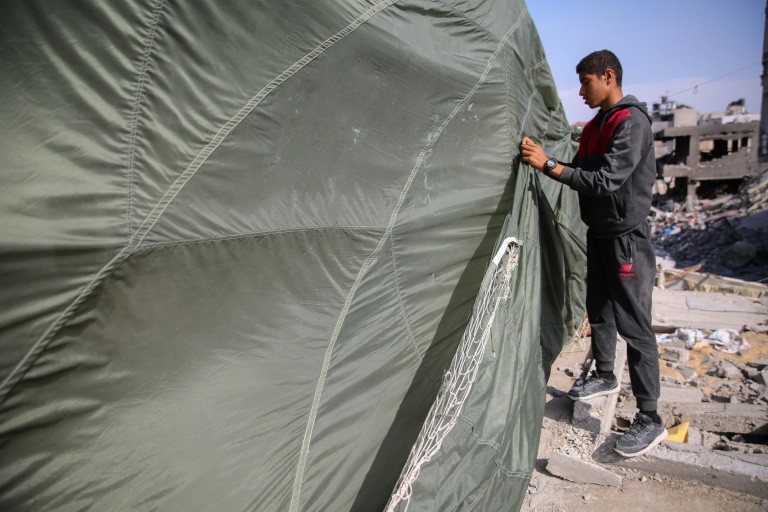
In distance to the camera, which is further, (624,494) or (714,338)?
(714,338)

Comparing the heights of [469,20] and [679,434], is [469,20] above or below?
above

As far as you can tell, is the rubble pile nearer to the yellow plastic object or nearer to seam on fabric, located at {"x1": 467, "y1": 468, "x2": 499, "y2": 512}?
the yellow plastic object

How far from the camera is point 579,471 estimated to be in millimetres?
3059

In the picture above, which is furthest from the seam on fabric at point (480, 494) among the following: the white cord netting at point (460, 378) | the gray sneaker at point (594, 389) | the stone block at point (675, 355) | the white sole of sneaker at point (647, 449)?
the stone block at point (675, 355)

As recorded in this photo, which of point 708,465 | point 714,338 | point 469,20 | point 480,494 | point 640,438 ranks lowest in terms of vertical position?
point 714,338

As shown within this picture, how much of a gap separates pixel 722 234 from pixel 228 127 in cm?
1881

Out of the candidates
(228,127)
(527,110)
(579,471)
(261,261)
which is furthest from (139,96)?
(579,471)

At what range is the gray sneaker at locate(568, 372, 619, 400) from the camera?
3.45 m

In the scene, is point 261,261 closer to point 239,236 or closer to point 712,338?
point 239,236

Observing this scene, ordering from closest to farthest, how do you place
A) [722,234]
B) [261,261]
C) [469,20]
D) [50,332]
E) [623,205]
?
[50,332]
[261,261]
[469,20]
[623,205]
[722,234]

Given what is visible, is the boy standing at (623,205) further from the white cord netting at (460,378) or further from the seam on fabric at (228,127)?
the seam on fabric at (228,127)

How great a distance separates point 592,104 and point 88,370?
9.27 ft

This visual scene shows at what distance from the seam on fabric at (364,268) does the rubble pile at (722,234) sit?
476 inches

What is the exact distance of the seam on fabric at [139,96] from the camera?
6.24 ft
